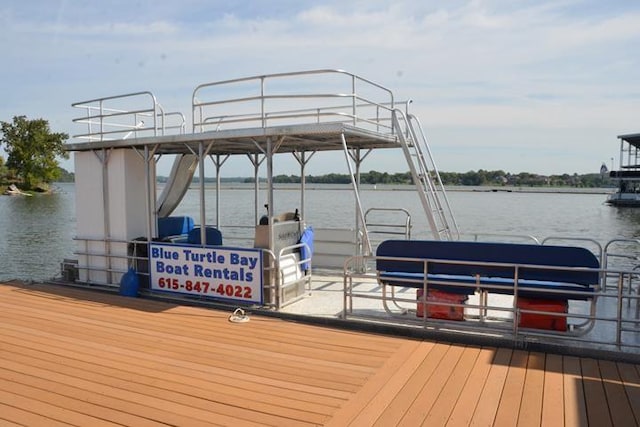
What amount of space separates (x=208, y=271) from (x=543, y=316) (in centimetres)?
454

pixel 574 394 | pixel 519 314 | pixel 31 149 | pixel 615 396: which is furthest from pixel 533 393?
pixel 31 149

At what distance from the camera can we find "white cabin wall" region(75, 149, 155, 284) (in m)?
8.43

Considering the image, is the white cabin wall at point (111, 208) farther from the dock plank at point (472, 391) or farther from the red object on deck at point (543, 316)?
the red object on deck at point (543, 316)

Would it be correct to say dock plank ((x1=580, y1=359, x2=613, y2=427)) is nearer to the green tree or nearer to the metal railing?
the metal railing

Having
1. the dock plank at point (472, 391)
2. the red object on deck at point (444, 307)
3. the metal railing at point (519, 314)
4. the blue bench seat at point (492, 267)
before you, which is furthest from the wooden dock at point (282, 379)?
the blue bench seat at point (492, 267)

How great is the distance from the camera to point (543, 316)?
5.64 metres

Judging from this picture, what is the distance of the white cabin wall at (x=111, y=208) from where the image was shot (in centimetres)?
843

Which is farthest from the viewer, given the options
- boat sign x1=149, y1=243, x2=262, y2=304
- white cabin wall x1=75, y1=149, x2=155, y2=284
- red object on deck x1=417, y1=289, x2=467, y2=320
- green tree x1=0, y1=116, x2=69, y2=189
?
green tree x1=0, y1=116, x2=69, y2=189

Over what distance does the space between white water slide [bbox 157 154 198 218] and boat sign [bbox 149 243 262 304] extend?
180 centimetres

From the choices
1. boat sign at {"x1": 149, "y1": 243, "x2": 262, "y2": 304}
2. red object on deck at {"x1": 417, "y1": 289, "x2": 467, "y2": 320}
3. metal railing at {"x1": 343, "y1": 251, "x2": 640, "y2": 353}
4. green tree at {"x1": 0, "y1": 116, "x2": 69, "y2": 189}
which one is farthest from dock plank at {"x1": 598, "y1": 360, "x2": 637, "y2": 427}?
green tree at {"x1": 0, "y1": 116, "x2": 69, "y2": 189}

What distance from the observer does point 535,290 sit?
5391 mm

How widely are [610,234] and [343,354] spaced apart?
98.3 feet

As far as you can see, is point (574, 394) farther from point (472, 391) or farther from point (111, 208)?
point (111, 208)

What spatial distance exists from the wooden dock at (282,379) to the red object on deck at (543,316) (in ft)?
2.01
